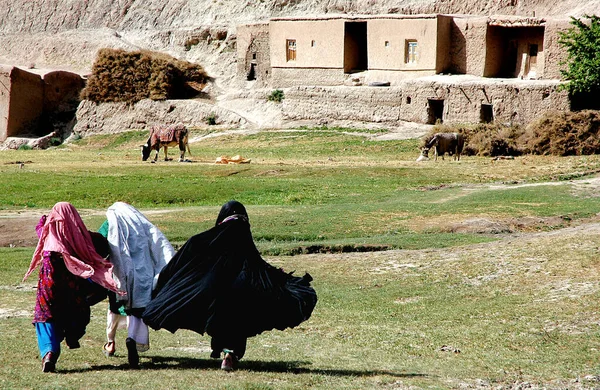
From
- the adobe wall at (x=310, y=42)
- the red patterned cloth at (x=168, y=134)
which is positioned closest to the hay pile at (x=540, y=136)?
the red patterned cloth at (x=168, y=134)

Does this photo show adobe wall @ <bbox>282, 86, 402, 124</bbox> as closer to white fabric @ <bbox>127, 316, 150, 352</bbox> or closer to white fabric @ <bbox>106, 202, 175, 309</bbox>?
white fabric @ <bbox>106, 202, 175, 309</bbox>

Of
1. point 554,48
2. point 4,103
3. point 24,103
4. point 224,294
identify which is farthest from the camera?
point 24,103

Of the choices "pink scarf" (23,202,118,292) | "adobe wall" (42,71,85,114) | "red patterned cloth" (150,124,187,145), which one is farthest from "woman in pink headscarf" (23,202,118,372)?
"adobe wall" (42,71,85,114)

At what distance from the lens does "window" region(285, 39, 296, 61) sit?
2031 inches

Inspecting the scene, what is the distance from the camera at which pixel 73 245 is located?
10508 mm

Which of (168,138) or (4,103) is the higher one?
(168,138)

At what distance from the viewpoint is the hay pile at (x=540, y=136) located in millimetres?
36812

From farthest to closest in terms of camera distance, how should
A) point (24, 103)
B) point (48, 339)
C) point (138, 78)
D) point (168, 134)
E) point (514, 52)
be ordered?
point (138, 78) < point (24, 103) < point (514, 52) < point (168, 134) < point (48, 339)

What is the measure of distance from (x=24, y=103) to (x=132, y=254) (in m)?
46.6

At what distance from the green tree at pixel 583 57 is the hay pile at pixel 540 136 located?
2.10 meters

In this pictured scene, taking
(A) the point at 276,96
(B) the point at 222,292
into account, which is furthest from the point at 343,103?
(B) the point at 222,292

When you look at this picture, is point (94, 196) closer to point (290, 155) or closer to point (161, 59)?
point (290, 155)

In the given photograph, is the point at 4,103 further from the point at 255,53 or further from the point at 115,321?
the point at 115,321

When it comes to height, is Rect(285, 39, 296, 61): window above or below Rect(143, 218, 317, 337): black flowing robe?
below
